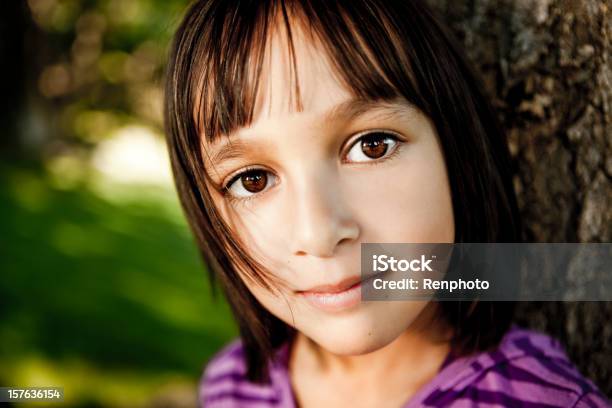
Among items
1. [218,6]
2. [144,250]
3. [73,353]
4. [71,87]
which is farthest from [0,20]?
[218,6]

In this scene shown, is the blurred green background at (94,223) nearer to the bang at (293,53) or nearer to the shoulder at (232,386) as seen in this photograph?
the shoulder at (232,386)

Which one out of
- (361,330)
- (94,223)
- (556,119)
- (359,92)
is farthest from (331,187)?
(94,223)

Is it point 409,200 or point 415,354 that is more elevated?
point 409,200

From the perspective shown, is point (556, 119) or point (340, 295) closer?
point (340, 295)

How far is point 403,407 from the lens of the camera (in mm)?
1203

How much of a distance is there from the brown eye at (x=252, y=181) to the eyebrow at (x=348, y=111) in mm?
56

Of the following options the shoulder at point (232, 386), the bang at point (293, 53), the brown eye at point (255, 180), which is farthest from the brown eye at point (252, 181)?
the shoulder at point (232, 386)

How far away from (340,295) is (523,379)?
0.42 metres

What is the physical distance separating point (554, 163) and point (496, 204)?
9.0 inches

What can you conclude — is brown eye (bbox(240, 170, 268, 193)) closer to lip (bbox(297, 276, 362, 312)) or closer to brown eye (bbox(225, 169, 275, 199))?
brown eye (bbox(225, 169, 275, 199))

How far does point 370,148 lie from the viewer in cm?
103

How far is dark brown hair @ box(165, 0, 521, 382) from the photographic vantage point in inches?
40.0

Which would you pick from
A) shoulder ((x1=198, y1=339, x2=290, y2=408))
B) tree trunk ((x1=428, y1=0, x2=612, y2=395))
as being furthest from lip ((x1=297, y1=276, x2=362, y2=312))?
tree trunk ((x1=428, y1=0, x2=612, y2=395))

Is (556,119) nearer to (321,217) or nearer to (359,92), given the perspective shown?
(359,92)
